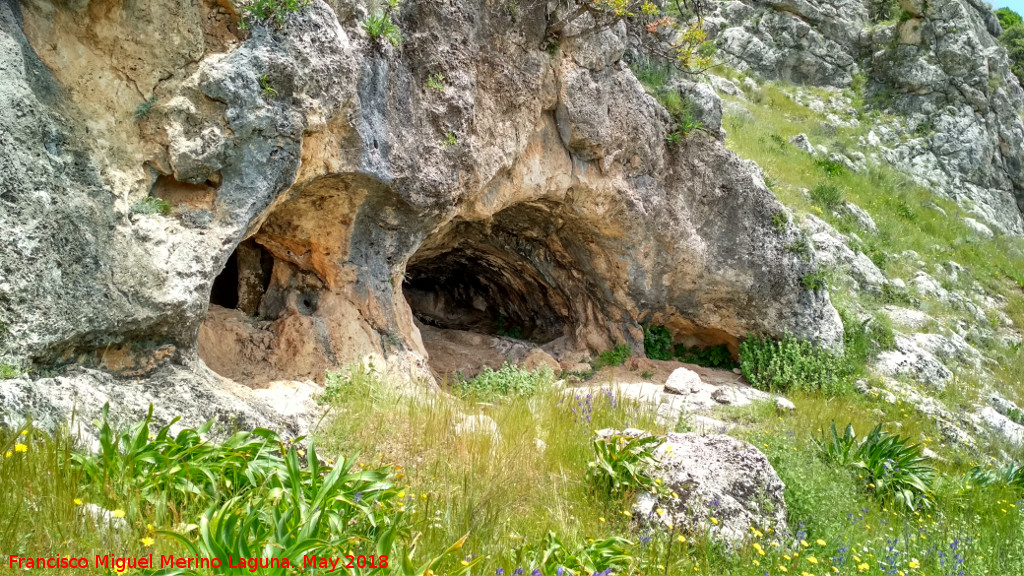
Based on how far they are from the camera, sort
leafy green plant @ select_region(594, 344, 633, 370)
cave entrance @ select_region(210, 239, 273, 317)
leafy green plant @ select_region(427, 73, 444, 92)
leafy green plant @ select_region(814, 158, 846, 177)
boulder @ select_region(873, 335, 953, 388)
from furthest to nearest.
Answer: leafy green plant @ select_region(814, 158, 846, 177)
boulder @ select_region(873, 335, 953, 388)
leafy green plant @ select_region(594, 344, 633, 370)
cave entrance @ select_region(210, 239, 273, 317)
leafy green plant @ select_region(427, 73, 444, 92)

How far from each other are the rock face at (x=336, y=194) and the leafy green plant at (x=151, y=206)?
1 cm

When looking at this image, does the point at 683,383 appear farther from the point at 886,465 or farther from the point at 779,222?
the point at 886,465

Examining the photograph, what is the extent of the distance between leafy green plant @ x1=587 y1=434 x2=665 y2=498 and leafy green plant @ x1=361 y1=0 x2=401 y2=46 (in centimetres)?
412

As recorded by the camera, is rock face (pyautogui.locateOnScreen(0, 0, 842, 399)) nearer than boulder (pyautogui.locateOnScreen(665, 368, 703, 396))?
Yes

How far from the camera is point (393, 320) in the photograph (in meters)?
7.38

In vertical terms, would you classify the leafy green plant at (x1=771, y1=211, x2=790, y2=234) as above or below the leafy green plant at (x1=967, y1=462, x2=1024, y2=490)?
above

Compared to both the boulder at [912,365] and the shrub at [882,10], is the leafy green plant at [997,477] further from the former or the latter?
the shrub at [882,10]

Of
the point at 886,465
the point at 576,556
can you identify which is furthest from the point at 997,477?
the point at 576,556

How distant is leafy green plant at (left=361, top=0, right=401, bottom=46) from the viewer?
594 centimetres

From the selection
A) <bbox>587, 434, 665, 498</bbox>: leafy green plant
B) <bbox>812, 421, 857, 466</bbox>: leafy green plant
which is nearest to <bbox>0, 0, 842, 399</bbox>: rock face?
<bbox>587, 434, 665, 498</bbox>: leafy green plant

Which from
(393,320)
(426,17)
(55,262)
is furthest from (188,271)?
(426,17)

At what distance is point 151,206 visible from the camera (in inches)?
183

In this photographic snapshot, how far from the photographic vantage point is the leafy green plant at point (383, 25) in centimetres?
594

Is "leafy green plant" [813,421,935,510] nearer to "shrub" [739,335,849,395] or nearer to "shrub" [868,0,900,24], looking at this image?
"shrub" [739,335,849,395]
